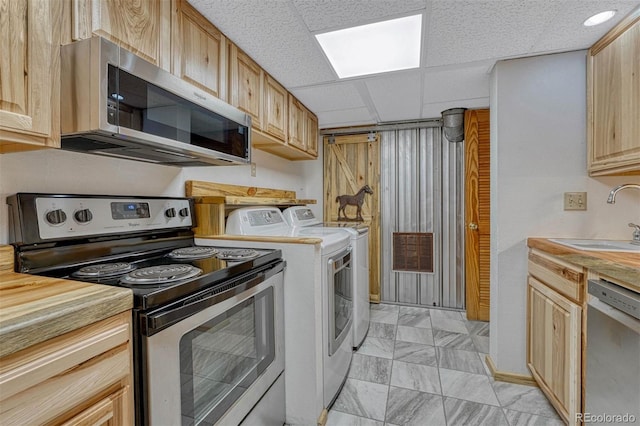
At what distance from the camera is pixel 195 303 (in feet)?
3.22

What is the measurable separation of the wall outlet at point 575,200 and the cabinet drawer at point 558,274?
37cm

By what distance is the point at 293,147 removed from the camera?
8.60ft

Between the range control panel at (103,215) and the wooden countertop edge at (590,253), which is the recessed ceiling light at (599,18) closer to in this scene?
the wooden countertop edge at (590,253)

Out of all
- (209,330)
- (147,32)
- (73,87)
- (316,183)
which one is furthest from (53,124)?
(316,183)

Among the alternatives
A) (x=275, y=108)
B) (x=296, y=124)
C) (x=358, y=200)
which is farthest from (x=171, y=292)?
(x=358, y=200)

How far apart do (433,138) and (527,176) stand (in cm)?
150

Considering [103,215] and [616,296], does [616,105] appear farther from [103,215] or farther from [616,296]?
[103,215]

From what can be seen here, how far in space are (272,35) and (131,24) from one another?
71 cm

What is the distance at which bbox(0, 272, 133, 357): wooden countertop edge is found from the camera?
56cm

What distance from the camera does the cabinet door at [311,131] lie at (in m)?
2.93

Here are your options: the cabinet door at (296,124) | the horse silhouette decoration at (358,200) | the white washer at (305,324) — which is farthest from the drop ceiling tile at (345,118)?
the white washer at (305,324)

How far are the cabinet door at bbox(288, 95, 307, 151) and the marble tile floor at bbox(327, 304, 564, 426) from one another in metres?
1.82

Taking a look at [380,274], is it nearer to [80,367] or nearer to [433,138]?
[433,138]

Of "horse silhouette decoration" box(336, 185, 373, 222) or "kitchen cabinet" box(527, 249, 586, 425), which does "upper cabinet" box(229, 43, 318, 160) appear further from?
"kitchen cabinet" box(527, 249, 586, 425)
